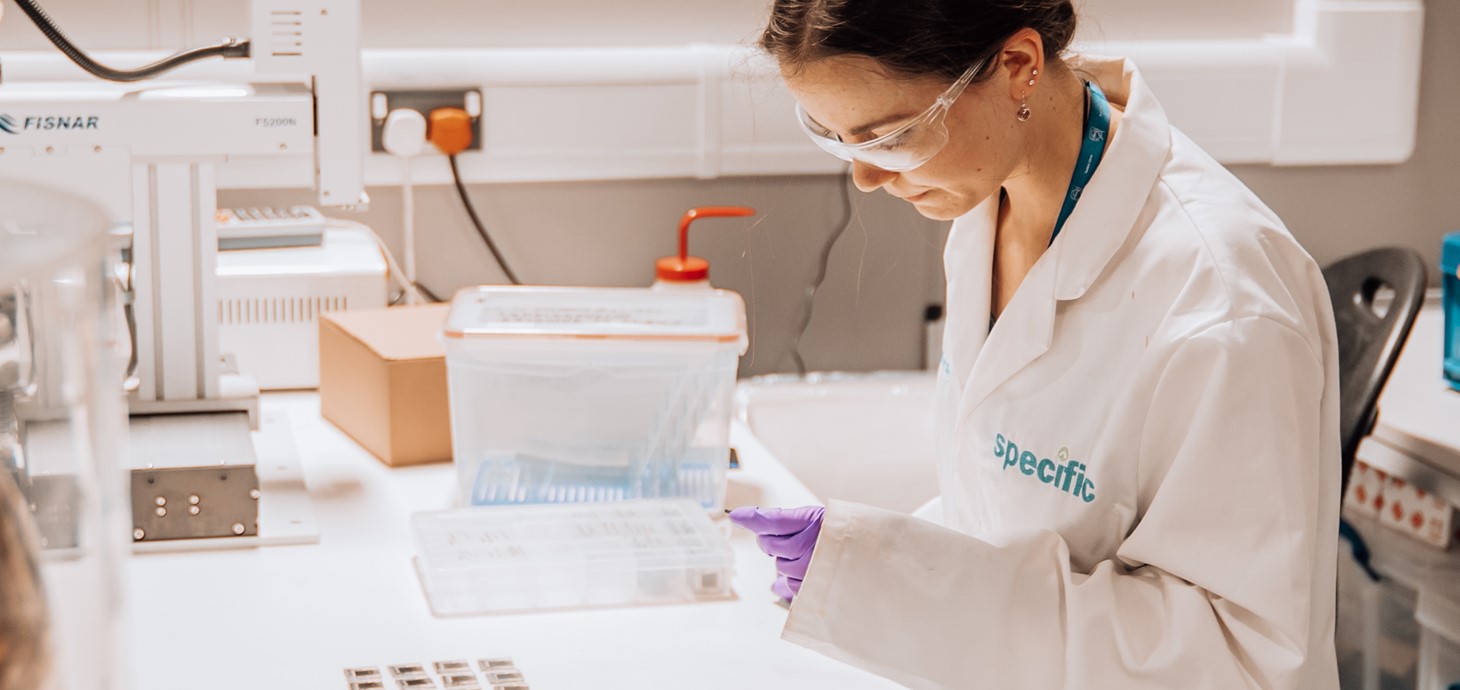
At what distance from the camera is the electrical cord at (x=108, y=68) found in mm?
1358

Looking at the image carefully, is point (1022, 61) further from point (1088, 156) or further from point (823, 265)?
point (823, 265)

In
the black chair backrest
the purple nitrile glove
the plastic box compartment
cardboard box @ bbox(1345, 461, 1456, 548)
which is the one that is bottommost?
the plastic box compartment

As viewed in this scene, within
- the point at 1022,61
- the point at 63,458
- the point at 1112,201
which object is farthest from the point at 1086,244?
the point at 63,458

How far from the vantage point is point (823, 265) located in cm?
227

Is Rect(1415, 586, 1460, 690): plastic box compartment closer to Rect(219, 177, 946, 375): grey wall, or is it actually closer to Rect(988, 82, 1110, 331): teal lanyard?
Rect(219, 177, 946, 375): grey wall

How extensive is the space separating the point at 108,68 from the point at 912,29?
0.84m

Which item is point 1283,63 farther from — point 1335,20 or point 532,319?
point 532,319

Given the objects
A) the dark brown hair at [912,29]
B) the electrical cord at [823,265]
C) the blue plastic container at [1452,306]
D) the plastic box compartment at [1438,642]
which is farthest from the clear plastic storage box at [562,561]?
the plastic box compartment at [1438,642]

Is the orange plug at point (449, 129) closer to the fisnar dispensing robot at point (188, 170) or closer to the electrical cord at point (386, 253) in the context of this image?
the electrical cord at point (386, 253)

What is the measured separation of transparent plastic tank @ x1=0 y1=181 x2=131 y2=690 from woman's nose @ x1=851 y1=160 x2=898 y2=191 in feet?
2.44

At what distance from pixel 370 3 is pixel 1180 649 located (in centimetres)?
151

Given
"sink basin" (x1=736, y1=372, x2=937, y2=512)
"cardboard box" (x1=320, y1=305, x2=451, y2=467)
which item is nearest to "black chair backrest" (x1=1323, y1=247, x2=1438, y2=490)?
"sink basin" (x1=736, y1=372, x2=937, y2=512)

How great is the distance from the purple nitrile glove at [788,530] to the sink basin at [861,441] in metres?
0.93

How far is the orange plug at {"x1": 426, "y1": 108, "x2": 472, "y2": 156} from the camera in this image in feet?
6.66
